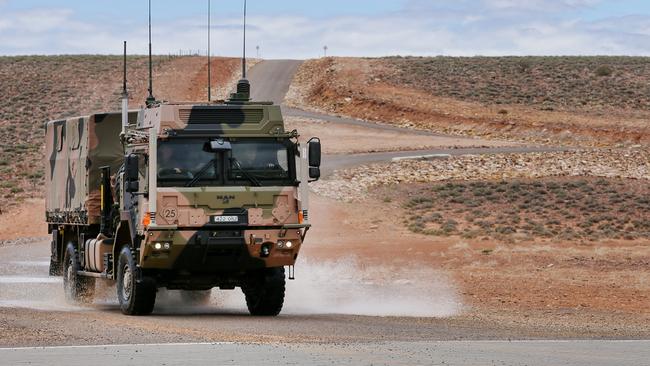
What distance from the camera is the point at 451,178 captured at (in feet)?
184

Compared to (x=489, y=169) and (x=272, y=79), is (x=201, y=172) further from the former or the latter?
(x=272, y=79)

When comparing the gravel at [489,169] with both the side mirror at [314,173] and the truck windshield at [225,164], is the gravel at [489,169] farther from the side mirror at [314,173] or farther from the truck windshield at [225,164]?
the side mirror at [314,173]

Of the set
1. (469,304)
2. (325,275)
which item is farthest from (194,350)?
(325,275)

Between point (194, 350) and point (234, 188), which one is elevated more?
point (234, 188)

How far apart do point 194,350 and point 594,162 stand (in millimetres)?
45652

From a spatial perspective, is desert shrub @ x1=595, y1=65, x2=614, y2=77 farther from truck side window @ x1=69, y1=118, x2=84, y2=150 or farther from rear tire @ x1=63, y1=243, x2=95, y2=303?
rear tire @ x1=63, y1=243, x2=95, y2=303

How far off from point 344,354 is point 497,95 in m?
75.1

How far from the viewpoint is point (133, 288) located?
2159cm

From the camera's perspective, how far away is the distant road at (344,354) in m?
14.3

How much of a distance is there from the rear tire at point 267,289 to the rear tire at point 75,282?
15.7 ft

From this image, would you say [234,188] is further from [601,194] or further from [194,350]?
[601,194]

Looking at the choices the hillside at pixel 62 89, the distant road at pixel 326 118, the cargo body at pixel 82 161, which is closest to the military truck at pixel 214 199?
the cargo body at pixel 82 161

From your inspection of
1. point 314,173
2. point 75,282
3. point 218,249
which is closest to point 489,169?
point 75,282

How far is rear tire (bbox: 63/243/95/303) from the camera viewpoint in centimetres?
2594
